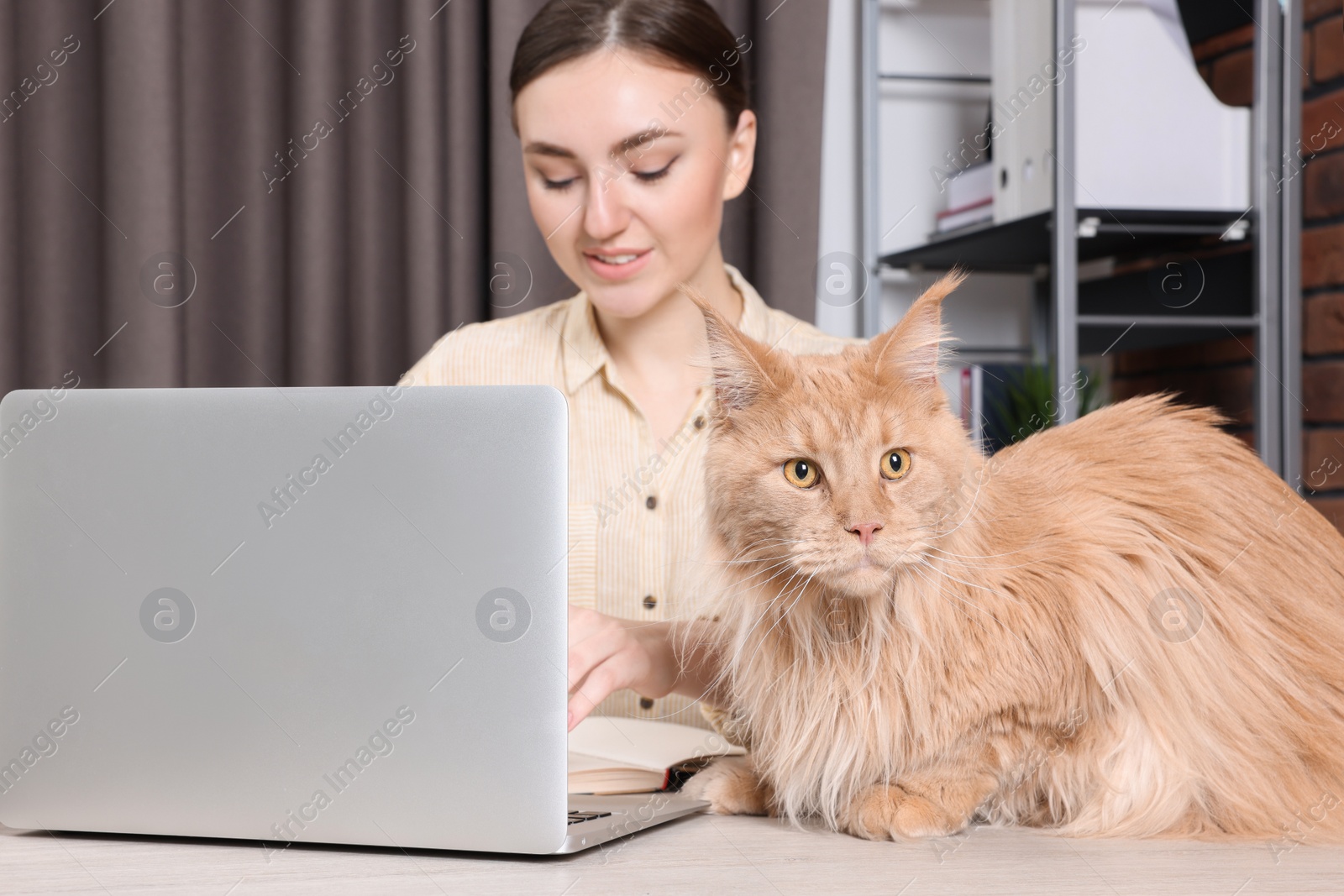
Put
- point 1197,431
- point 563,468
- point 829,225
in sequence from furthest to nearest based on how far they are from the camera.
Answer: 1. point 829,225
2. point 1197,431
3. point 563,468

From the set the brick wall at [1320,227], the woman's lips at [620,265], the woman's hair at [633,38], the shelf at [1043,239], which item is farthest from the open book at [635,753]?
the brick wall at [1320,227]

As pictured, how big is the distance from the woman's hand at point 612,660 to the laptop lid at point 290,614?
0.63 ft

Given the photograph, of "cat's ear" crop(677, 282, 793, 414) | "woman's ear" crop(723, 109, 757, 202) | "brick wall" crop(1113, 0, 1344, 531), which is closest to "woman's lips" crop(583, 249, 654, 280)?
"woman's ear" crop(723, 109, 757, 202)

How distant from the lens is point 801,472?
3.22 ft

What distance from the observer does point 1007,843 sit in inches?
35.0

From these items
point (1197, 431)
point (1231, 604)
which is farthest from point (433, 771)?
point (1197, 431)

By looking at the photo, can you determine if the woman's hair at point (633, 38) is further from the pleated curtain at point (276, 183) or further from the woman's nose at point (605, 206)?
the pleated curtain at point (276, 183)

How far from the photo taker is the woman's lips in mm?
1620

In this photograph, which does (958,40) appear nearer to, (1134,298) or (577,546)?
(1134,298)

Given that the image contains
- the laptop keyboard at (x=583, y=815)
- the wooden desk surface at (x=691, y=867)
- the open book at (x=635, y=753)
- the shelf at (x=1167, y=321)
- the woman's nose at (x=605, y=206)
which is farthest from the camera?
the shelf at (x=1167, y=321)

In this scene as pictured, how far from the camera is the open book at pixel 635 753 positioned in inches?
45.2

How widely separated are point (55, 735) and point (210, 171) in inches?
66.5

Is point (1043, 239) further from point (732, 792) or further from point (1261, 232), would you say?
point (732, 792)

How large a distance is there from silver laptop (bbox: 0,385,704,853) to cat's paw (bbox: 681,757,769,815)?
0.21 m
